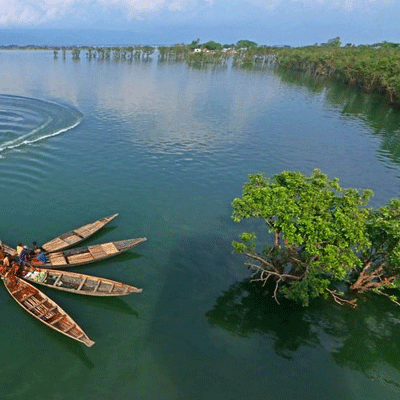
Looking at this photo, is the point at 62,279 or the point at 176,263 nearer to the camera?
the point at 62,279

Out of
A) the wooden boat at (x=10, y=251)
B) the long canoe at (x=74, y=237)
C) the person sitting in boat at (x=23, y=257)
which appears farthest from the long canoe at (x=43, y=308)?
the long canoe at (x=74, y=237)

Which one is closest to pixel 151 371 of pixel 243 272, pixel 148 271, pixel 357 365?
pixel 148 271

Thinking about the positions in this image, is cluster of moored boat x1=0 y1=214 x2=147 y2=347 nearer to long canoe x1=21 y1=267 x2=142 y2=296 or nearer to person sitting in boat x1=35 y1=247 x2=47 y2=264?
long canoe x1=21 y1=267 x2=142 y2=296

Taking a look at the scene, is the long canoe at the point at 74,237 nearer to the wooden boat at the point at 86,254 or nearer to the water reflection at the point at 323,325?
the wooden boat at the point at 86,254

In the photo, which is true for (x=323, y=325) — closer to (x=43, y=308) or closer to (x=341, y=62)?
(x=43, y=308)

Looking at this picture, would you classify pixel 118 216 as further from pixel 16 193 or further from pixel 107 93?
pixel 107 93

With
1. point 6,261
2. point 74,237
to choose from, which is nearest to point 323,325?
point 74,237
